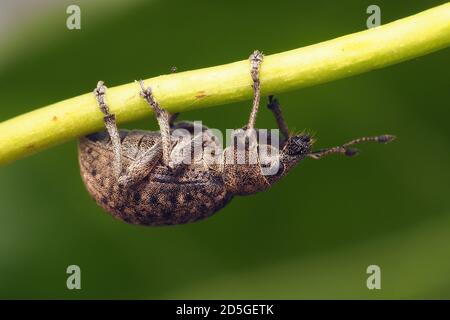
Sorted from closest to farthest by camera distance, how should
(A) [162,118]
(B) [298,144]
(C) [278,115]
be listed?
(A) [162,118] → (B) [298,144] → (C) [278,115]

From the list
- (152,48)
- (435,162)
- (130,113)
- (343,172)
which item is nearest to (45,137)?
(130,113)

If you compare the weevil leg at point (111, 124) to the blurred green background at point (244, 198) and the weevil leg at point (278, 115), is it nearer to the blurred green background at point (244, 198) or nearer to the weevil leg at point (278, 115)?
the blurred green background at point (244, 198)

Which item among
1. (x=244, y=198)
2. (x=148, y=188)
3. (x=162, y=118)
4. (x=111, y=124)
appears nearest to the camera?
(x=111, y=124)

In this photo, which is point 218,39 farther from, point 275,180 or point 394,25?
point 394,25

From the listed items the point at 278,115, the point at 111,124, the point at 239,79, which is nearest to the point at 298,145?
the point at 278,115

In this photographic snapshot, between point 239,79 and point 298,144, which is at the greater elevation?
point 298,144

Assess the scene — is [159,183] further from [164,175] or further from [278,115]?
[278,115]
